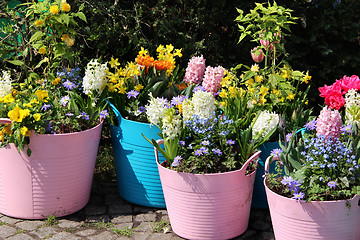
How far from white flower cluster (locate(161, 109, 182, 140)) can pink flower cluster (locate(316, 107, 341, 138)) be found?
32.0 inches

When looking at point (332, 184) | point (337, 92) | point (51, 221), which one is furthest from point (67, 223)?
point (337, 92)

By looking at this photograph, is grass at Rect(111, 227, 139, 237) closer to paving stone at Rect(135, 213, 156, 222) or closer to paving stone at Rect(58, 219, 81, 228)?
paving stone at Rect(135, 213, 156, 222)

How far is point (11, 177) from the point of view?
3357 millimetres

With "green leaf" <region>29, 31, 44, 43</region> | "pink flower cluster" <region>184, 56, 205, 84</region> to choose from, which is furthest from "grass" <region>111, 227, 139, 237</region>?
"green leaf" <region>29, 31, 44, 43</region>

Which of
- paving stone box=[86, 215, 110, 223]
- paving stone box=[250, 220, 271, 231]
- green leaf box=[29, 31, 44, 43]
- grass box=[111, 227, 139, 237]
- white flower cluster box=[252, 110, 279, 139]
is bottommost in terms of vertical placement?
paving stone box=[86, 215, 110, 223]

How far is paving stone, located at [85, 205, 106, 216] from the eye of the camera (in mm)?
3553

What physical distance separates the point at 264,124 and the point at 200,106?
0.42 meters

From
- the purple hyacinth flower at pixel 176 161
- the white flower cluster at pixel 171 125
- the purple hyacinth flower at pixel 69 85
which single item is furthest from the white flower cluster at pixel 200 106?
the purple hyacinth flower at pixel 69 85

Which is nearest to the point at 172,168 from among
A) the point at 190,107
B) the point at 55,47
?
the point at 190,107

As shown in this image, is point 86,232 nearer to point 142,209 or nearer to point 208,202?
point 142,209

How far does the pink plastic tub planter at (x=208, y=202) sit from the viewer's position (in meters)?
3.06

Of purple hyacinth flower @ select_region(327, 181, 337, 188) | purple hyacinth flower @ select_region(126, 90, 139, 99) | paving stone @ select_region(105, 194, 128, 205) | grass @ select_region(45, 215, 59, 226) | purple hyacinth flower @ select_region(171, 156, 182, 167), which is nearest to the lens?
purple hyacinth flower @ select_region(327, 181, 337, 188)

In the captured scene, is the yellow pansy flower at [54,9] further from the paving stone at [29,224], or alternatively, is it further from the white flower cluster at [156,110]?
the paving stone at [29,224]

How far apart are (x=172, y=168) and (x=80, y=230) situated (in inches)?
28.1
